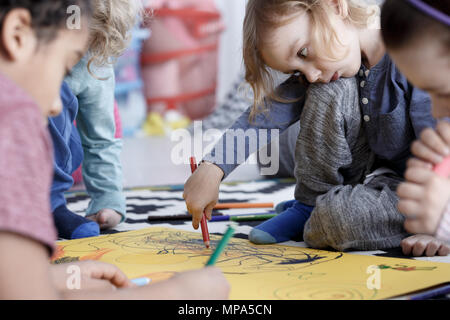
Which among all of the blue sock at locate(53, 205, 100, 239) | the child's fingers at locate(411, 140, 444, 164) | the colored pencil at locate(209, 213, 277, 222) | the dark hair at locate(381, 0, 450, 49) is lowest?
the colored pencil at locate(209, 213, 277, 222)

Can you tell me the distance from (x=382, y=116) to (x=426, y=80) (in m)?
0.42

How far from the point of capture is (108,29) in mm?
1199

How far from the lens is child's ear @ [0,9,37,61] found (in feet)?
1.59

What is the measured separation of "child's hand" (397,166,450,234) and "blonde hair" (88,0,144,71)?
0.80 metres

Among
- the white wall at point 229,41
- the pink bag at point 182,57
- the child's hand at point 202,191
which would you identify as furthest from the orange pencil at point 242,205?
the white wall at point 229,41

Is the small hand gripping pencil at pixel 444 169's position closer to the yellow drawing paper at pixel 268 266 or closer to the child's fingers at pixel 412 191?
the child's fingers at pixel 412 191

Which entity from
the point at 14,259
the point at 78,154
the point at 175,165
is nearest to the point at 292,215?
the point at 78,154

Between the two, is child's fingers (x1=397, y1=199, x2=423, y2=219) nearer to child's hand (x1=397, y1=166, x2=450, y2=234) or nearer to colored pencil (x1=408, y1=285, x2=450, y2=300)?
child's hand (x1=397, y1=166, x2=450, y2=234)

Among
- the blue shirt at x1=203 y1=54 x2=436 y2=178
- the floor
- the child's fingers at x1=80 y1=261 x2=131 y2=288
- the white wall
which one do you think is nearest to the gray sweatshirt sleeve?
the blue shirt at x1=203 y1=54 x2=436 y2=178

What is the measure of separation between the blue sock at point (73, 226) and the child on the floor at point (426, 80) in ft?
2.26

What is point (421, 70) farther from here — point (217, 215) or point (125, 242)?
point (217, 215)

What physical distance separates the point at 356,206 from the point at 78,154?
25.9 inches

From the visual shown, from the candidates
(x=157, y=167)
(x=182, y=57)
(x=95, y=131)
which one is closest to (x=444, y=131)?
(x=95, y=131)

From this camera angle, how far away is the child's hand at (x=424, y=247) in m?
0.89
